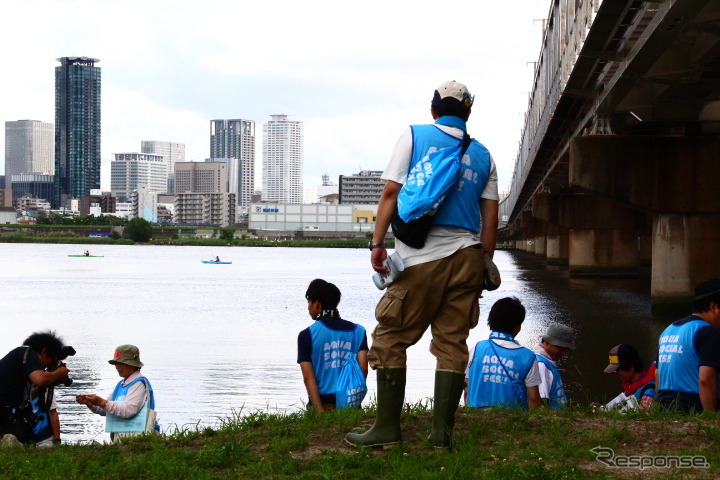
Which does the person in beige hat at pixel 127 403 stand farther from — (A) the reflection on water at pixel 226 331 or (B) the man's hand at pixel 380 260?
(A) the reflection on water at pixel 226 331

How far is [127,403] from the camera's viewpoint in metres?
7.80

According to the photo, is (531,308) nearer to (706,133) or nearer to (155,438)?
(706,133)

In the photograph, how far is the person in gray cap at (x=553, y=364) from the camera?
770 cm

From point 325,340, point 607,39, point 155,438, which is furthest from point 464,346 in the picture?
point 607,39

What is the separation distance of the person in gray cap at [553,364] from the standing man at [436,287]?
1841mm

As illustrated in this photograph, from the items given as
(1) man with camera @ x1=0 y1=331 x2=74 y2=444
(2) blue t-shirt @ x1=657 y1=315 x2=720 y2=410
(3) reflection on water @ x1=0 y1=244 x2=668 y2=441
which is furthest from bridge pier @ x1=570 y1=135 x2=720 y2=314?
(1) man with camera @ x1=0 y1=331 x2=74 y2=444

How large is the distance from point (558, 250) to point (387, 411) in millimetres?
70997

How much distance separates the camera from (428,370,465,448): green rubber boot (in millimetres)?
5973

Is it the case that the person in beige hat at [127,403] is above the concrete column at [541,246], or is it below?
above

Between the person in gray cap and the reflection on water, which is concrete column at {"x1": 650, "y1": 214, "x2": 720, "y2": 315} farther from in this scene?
the person in gray cap

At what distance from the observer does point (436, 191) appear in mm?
5758

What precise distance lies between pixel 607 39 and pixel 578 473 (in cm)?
1398

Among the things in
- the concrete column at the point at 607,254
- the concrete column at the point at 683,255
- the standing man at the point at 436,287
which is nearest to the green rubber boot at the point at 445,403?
the standing man at the point at 436,287

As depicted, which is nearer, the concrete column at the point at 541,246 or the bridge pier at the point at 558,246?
the bridge pier at the point at 558,246
